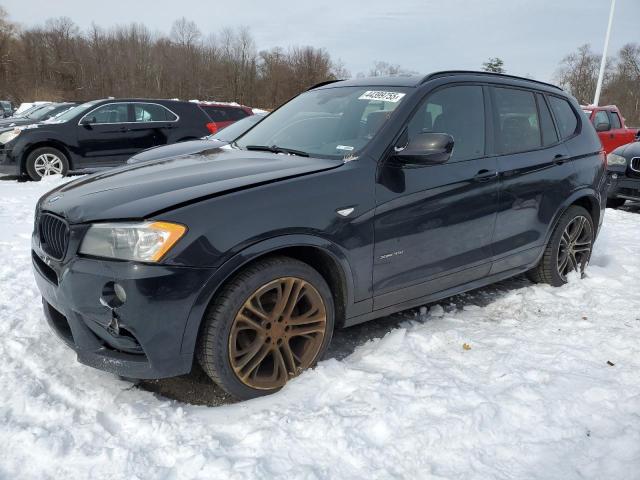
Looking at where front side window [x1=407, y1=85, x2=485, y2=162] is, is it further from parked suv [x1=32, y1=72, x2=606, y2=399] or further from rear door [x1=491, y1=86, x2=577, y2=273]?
rear door [x1=491, y1=86, x2=577, y2=273]

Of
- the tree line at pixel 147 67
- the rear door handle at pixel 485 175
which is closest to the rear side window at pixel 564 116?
the rear door handle at pixel 485 175

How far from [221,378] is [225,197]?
89 centimetres

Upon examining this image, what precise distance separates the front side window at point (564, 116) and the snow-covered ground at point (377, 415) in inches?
67.8

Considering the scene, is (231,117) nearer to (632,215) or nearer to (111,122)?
(111,122)

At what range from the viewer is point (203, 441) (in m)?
2.29

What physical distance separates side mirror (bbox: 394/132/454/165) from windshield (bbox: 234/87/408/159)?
253 millimetres

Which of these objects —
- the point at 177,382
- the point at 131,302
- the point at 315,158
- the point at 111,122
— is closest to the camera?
the point at 131,302

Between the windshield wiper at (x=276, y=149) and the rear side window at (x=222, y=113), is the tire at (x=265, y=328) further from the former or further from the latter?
the rear side window at (x=222, y=113)

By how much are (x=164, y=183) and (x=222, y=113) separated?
8.61 m

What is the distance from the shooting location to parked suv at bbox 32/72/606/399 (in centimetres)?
234

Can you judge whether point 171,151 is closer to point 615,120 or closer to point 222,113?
point 222,113

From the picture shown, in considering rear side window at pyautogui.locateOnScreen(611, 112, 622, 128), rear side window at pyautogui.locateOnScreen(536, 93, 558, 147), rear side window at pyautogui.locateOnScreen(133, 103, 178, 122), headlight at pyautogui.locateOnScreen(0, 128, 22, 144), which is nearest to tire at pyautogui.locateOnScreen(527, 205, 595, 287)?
rear side window at pyautogui.locateOnScreen(536, 93, 558, 147)

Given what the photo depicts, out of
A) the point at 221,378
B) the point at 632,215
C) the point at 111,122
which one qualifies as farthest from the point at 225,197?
the point at 111,122

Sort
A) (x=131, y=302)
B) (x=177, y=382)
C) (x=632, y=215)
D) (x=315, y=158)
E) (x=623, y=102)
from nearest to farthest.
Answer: (x=131, y=302)
(x=177, y=382)
(x=315, y=158)
(x=632, y=215)
(x=623, y=102)
